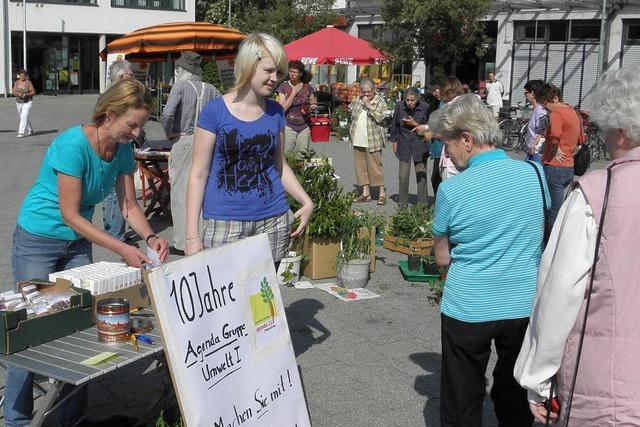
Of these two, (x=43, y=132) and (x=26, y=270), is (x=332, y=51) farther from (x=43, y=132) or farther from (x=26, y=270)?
(x=26, y=270)

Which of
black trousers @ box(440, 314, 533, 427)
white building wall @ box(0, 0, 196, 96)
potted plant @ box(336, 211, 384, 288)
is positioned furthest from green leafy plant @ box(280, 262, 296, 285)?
white building wall @ box(0, 0, 196, 96)

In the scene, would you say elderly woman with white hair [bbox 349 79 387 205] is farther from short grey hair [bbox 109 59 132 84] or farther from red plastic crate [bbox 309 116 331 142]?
red plastic crate [bbox 309 116 331 142]

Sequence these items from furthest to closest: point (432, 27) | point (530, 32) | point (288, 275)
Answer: point (530, 32) < point (432, 27) < point (288, 275)

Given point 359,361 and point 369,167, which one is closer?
point 359,361

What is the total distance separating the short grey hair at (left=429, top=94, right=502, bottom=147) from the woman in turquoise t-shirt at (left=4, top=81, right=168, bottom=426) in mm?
1299

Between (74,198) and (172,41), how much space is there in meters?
8.27

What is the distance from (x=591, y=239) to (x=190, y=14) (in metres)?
43.4

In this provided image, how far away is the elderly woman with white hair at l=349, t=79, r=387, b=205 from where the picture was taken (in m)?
11.6

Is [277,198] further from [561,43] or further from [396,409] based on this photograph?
[561,43]

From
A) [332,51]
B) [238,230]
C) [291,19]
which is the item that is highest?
[291,19]

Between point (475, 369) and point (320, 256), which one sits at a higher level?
point (475, 369)

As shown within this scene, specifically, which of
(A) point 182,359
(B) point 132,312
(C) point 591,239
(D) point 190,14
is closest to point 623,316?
(C) point 591,239

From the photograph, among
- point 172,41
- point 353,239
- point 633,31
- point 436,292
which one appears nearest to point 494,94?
point 633,31

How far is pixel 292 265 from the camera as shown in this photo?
6.99 metres
